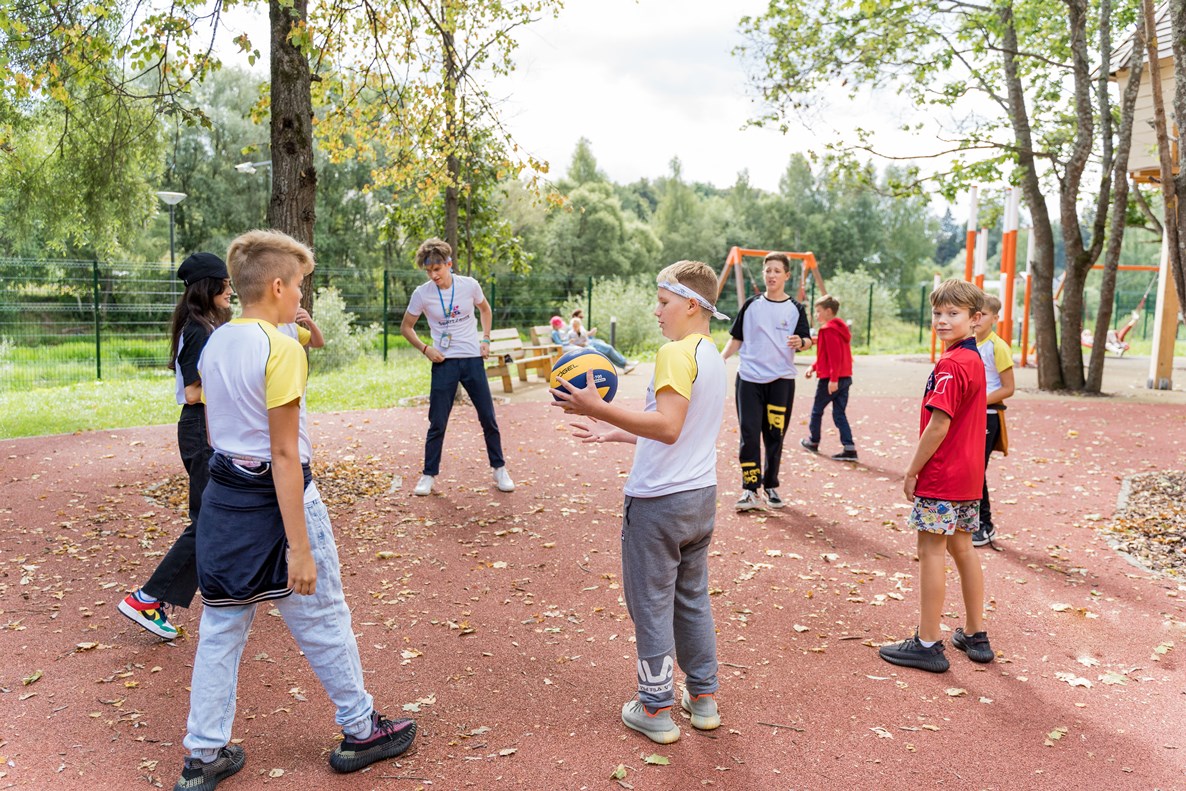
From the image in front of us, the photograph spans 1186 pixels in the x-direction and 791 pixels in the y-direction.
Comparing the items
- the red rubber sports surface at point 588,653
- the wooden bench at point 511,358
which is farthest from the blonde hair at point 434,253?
the wooden bench at point 511,358

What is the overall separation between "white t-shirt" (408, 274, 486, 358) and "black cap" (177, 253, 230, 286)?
311cm

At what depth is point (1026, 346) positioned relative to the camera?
19953 millimetres

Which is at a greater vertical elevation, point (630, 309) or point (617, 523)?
point (630, 309)

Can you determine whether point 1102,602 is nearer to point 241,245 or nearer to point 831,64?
point 241,245

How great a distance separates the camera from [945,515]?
4211mm

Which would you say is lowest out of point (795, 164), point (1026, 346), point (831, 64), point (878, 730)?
point (878, 730)

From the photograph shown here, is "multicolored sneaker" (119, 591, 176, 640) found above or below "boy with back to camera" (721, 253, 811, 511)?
below

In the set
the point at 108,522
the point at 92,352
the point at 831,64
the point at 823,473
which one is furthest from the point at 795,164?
the point at 108,522

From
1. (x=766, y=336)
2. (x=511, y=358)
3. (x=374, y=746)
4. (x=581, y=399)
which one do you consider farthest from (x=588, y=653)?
(x=511, y=358)

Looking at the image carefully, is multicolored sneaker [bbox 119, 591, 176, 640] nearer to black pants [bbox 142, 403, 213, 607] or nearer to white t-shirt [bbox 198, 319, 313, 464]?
black pants [bbox 142, 403, 213, 607]

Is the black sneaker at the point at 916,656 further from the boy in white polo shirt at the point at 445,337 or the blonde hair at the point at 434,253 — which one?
the blonde hair at the point at 434,253

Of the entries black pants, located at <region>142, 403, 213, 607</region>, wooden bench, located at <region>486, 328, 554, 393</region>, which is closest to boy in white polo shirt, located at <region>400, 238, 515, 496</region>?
black pants, located at <region>142, 403, 213, 607</region>

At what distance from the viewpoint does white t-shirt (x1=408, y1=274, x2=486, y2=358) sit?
7.23 m

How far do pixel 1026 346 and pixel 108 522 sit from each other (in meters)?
19.3
